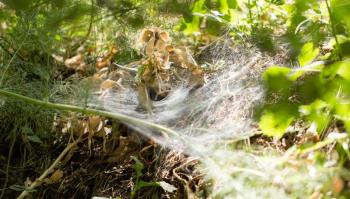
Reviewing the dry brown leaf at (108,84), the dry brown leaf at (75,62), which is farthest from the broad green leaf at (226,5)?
the dry brown leaf at (75,62)

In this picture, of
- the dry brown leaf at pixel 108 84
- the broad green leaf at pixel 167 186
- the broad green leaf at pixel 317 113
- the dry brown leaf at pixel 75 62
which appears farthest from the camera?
the dry brown leaf at pixel 75 62

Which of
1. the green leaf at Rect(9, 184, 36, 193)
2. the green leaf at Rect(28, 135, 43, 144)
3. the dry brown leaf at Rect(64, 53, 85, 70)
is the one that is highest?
the dry brown leaf at Rect(64, 53, 85, 70)

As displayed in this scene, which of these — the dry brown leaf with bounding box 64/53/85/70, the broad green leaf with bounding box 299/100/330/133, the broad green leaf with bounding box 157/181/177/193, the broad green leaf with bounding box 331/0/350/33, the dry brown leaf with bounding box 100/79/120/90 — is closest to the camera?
the broad green leaf with bounding box 331/0/350/33

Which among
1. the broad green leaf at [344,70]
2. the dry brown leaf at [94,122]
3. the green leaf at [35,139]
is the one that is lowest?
the green leaf at [35,139]

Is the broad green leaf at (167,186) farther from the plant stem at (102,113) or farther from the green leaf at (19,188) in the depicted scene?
the green leaf at (19,188)

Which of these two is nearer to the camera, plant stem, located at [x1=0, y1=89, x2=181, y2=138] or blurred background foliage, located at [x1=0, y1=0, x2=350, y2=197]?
blurred background foliage, located at [x1=0, y1=0, x2=350, y2=197]

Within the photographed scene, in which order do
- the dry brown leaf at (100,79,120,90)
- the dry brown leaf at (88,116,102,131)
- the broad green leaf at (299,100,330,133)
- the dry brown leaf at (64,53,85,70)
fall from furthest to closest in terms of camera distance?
the dry brown leaf at (64,53,85,70) < the dry brown leaf at (100,79,120,90) < the dry brown leaf at (88,116,102,131) < the broad green leaf at (299,100,330,133)

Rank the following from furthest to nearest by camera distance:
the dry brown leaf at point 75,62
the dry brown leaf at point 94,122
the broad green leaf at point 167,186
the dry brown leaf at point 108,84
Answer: the dry brown leaf at point 75,62
the dry brown leaf at point 108,84
the dry brown leaf at point 94,122
the broad green leaf at point 167,186

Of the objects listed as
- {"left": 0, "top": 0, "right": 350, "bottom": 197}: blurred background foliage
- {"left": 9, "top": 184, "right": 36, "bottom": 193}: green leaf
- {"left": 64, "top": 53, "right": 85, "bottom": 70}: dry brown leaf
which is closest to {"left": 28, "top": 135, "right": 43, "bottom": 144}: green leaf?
{"left": 0, "top": 0, "right": 350, "bottom": 197}: blurred background foliage

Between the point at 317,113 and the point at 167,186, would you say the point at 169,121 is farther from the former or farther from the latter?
the point at 317,113

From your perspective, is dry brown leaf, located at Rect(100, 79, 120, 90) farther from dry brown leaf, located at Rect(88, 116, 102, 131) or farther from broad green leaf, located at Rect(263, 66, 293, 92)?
broad green leaf, located at Rect(263, 66, 293, 92)

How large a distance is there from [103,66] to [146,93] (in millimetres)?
510

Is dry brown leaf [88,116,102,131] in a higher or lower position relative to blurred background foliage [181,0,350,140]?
lower

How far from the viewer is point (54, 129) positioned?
2004 millimetres
